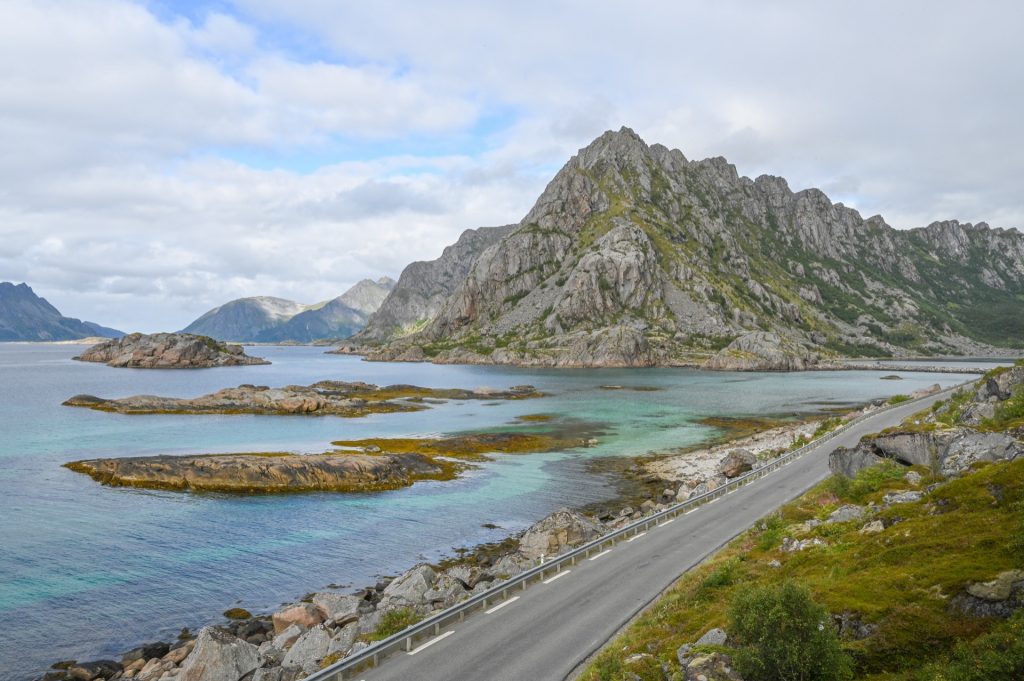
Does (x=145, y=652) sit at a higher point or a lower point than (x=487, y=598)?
lower

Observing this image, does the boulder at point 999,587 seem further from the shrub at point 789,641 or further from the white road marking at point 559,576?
the white road marking at point 559,576

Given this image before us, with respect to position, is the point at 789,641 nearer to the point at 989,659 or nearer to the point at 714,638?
the point at 714,638

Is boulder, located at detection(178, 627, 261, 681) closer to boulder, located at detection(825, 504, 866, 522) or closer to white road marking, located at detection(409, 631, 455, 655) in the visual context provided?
white road marking, located at detection(409, 631, 455, 655)

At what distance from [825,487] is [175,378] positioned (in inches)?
7363

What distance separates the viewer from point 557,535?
122ft

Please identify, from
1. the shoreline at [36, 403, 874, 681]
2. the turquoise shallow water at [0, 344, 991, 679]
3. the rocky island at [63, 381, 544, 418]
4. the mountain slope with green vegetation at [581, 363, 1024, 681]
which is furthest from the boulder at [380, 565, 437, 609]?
the rocky island at [63, 381, 544, 418]

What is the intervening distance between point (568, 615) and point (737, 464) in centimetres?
3826

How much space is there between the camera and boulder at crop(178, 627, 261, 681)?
2102 cm

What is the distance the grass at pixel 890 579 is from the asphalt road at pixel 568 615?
147 cm

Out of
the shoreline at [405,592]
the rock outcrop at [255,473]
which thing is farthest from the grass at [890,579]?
the rock outcrop at [255,473]

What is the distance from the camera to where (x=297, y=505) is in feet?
163

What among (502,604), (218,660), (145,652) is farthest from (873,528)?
(145,652)

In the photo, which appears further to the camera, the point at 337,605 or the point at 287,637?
the point at 337,605

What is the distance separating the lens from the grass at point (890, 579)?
41.0ft
